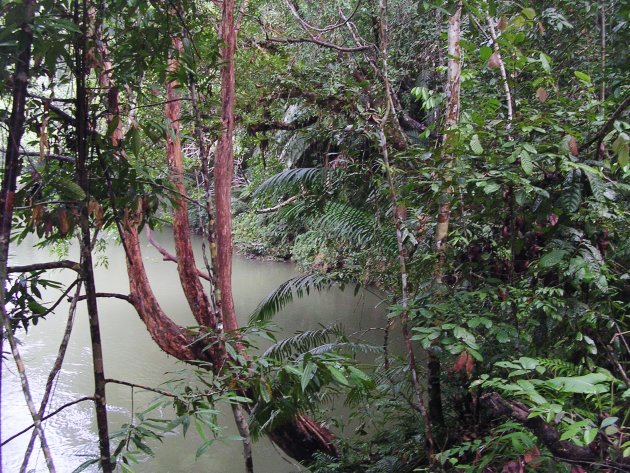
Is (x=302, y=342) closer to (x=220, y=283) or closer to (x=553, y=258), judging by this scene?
(x=220, y=283)

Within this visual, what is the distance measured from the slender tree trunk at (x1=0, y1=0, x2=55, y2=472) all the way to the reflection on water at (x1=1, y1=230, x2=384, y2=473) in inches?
62.3

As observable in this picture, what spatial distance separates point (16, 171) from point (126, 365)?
5.96m

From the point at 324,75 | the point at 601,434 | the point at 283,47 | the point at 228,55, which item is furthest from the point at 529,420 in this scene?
the point at 283,47

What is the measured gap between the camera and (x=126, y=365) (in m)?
6.24

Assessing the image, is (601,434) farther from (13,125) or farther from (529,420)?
(13,125)

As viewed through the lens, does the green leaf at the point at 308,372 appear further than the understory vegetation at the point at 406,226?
Yes

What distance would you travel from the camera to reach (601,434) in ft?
3.44

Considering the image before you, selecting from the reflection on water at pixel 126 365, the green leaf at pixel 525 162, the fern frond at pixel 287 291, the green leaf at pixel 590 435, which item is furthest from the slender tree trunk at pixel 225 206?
the green leaf at pixel 590 435

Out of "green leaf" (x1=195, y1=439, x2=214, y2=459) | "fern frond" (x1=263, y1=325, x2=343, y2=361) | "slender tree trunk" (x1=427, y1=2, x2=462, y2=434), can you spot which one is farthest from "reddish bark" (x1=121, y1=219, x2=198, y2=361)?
"green leaf" (x1=195, y1=439, x2=214, y2=459)

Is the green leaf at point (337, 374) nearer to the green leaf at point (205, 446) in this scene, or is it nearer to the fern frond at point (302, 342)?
the green leaf at point (205, 446)

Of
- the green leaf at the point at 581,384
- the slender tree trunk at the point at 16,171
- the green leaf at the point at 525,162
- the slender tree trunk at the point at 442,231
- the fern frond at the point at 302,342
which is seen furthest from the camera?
the fern frond at the point at 302,342

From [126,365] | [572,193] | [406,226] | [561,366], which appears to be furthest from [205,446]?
[126,365]

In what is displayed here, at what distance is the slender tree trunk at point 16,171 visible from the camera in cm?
83

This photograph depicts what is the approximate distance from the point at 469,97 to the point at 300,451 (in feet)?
8.65
